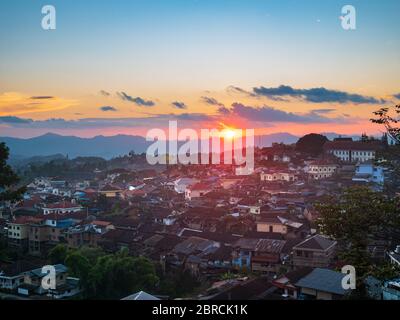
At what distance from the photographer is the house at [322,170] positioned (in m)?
17.8

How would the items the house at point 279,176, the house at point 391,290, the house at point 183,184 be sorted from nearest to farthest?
the house at point 391,290
the house at point 279,176
the house at point 183,184

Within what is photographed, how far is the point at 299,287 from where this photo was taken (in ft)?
21.7

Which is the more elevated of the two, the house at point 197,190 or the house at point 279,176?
the house at point 279,176

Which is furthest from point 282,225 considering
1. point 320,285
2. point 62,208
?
point 62,208

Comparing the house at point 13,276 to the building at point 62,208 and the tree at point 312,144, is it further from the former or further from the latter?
the tree at point 312,144

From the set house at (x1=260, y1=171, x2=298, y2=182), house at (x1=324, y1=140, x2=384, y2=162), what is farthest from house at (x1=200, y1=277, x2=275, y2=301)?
house at (x1=324, y1=140, x2=384, y2=162)

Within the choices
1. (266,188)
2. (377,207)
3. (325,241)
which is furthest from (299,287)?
(266,188)

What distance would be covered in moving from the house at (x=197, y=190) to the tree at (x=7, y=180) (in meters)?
10.6

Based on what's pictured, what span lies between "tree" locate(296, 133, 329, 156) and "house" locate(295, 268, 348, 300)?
52.1 feet

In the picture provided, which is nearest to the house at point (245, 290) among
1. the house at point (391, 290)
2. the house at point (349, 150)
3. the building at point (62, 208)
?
the house at point (391, 290)

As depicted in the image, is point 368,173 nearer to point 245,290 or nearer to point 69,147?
point 245,290

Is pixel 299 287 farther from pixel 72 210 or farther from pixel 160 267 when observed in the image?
pixel 72 210

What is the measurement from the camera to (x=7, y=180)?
5684mm
